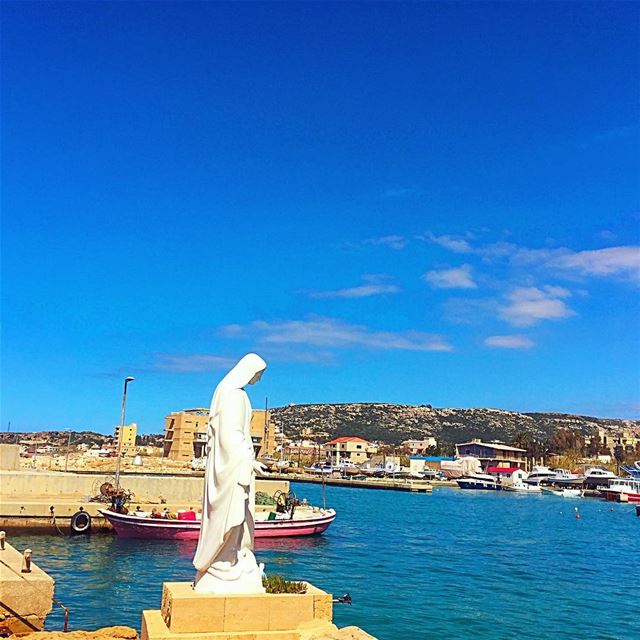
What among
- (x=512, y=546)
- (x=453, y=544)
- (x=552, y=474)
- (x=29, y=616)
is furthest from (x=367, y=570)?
(x=552, y=474)

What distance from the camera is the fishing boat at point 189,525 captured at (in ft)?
94.0

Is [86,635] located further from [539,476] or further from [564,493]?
[539,476]

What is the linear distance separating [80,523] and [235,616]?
23.8 m

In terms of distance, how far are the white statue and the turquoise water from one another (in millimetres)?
7720

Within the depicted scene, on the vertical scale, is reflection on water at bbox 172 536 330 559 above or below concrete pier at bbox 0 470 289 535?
below

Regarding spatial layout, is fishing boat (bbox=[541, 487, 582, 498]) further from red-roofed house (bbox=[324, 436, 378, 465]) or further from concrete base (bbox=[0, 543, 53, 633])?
concrete base (bbox=[0, 543, 53, 633])

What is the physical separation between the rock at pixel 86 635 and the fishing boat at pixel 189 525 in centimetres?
1836

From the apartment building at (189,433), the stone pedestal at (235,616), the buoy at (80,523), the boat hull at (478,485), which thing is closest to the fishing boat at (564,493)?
the boat hull at (478,485)

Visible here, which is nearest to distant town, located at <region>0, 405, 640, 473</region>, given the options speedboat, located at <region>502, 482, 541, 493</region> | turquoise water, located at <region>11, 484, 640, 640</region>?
speedboat, located at <region>502, 482, 541, 493</region>

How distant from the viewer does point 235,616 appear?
808 centimetres

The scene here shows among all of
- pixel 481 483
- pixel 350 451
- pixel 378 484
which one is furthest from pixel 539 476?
pixel 350 451

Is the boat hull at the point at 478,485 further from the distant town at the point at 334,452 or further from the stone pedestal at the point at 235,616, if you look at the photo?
the stone pedestal at the point at 235,616

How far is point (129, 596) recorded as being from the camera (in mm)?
18016

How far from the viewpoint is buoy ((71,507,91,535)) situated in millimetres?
29047
